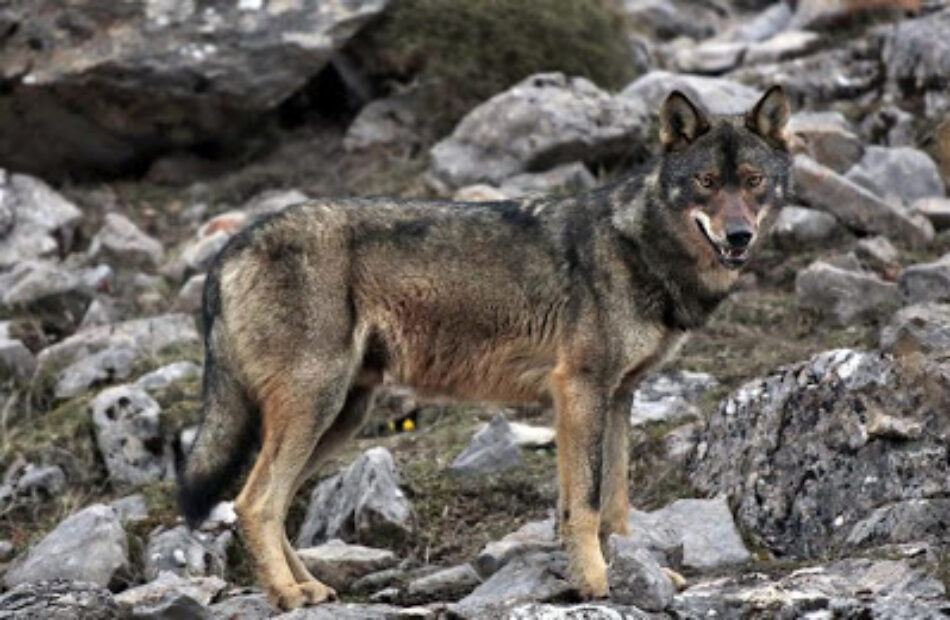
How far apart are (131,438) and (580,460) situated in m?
4.40

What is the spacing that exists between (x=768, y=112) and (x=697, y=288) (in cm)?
92

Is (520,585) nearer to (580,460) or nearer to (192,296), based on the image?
(580,460)

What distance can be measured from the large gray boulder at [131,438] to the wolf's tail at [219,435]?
3.09 metres

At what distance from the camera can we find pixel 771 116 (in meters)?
8.70

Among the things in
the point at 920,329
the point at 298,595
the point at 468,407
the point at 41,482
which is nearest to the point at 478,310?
the point at 298,595

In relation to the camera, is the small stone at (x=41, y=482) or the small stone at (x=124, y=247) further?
the small stone at (x=124, y=247)

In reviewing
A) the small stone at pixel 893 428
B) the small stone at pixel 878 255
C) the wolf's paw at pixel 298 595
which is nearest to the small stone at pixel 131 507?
the wolf's paw at pixel 298 595

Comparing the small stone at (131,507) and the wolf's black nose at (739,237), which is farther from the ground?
the wolf's black nose at (739,237)

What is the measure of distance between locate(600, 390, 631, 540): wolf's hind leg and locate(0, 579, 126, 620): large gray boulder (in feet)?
7.91

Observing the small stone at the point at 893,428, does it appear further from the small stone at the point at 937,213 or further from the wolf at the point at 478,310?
the small stone at the point at 937,213

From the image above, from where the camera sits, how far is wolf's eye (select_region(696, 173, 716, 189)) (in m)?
8.44

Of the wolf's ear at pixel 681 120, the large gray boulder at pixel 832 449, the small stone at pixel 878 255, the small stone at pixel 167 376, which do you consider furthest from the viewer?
the small stone at pixel 878 255

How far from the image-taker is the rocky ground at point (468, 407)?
8461mm

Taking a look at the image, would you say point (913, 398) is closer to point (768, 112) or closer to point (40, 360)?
point (768, 112)
